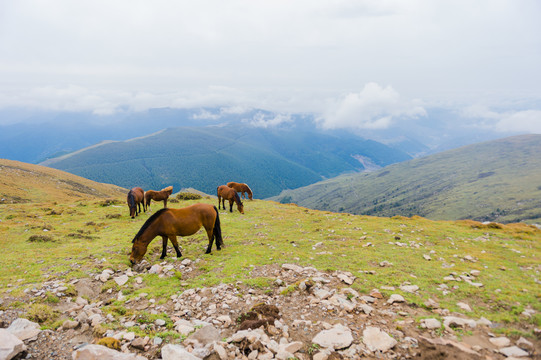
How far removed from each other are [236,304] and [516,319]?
8.19 metres

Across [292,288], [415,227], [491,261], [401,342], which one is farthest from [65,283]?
[415,227]

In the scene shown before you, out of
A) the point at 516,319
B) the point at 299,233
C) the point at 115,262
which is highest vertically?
the point at 516,319

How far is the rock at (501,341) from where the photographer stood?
5914 millimetres

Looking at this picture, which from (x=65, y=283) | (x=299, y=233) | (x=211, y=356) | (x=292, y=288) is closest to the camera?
(x=211, y=356)

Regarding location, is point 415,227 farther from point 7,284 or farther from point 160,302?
point 7,284

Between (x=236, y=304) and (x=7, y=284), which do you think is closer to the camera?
(x=236, y=304)

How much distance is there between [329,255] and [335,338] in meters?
6.89

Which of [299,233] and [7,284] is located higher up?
[7,284]

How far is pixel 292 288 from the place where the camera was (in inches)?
369

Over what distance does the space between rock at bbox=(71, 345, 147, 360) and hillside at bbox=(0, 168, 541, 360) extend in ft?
0.19

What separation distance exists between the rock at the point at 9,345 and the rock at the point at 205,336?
3849 millimetres

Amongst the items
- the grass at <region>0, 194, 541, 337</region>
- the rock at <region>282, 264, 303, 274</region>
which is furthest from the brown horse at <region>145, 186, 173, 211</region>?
the rock at <region>282, 264, 303, 274</region>

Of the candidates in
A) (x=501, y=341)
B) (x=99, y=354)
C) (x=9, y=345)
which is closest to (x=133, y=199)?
(x=9, y=345)

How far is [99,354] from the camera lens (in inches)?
227
